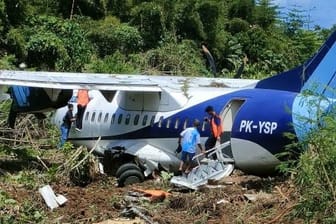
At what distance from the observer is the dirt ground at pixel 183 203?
423 inches

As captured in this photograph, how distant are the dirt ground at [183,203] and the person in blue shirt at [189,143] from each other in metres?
0.72

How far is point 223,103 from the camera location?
1498cm

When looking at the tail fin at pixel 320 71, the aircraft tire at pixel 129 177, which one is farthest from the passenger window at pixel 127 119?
the tail fin at pixel 320 71

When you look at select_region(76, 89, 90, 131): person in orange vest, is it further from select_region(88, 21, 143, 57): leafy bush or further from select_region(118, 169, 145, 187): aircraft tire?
select_region(88, 21, 143, 57): leafy bush

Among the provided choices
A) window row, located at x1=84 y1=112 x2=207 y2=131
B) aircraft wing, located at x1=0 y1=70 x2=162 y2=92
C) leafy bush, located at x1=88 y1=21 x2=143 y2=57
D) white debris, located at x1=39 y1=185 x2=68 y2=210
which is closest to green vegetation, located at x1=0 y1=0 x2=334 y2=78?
leafy bush, located at x1=88 y1=21 x2=143 y2=57

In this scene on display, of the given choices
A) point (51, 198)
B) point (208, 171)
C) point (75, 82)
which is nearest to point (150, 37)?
point (75, 82)

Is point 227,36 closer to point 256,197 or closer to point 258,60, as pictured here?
point 258,60

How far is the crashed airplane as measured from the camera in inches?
531

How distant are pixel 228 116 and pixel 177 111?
1376 mm

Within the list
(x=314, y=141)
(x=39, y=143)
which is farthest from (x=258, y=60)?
(x=314, y=141)

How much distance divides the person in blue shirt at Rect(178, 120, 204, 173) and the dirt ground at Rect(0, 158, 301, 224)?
0.72 metres

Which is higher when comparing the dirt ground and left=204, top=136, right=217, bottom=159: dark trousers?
left=204, top=136, right=217, bottom=159: dark trousers

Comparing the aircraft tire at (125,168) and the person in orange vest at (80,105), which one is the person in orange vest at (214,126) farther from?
the person in orange vest at (80,105)

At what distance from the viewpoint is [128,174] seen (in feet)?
50.8
